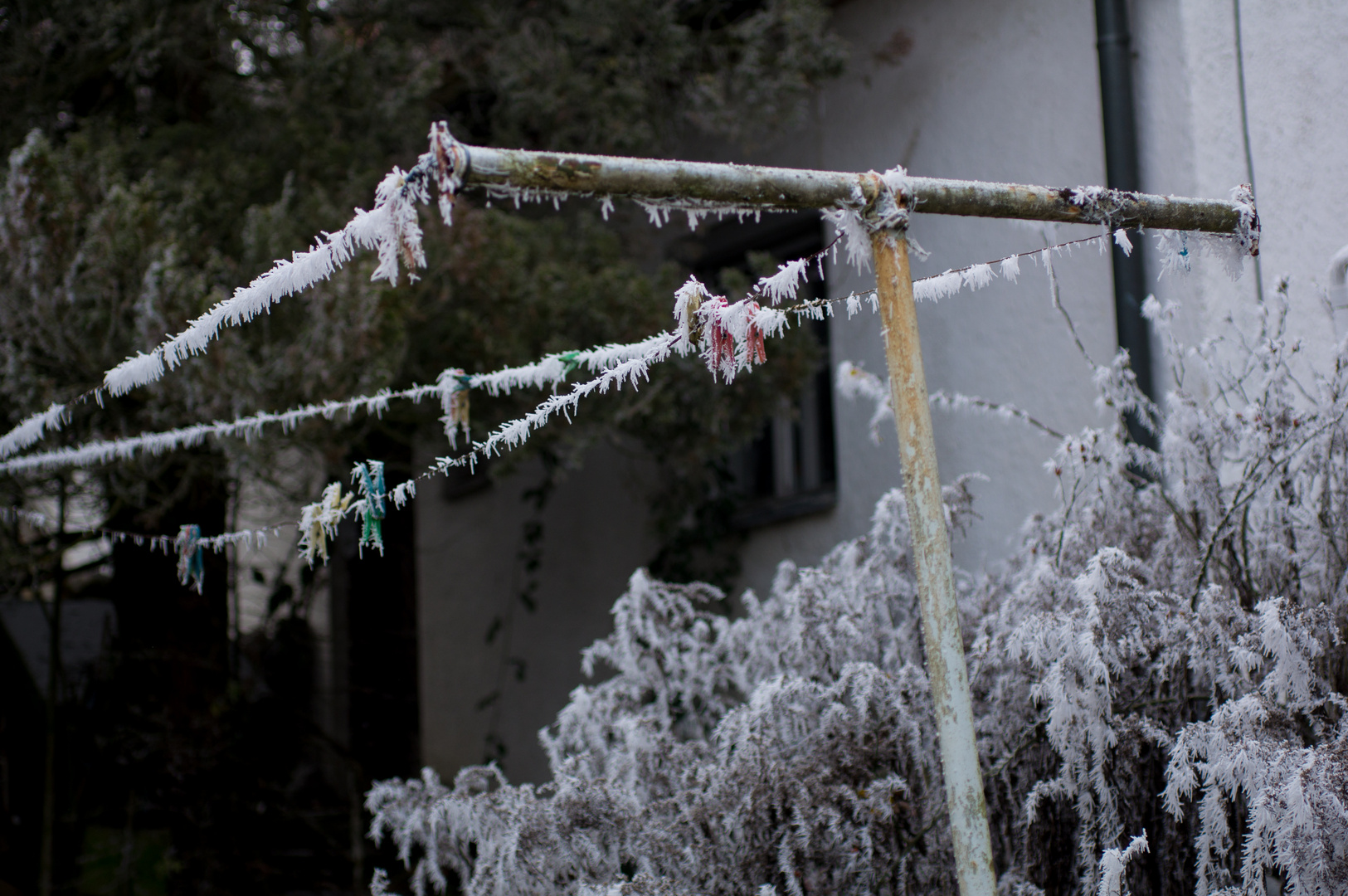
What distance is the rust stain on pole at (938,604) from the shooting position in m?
1.96

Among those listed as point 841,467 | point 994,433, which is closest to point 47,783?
point 841,467

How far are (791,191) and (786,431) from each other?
14.6 ft

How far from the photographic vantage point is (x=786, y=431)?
6.45 meters

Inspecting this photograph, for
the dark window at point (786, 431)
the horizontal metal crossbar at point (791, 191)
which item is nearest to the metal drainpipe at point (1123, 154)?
the dark window at point (786, 431)

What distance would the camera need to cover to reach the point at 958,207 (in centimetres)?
215

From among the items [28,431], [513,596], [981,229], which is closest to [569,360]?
[28,431]

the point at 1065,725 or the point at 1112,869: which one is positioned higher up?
the point at 1065,725

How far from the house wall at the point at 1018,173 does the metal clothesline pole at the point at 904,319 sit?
1.60 m

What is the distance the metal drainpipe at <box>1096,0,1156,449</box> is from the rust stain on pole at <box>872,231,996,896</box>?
8.81 feet

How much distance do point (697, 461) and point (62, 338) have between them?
2687 millimetres

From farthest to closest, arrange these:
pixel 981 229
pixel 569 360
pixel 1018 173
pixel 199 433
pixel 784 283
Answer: pixel 981 229, pixel 1018 173, pixel 199 433, pixel 569 360, pixel 784 283

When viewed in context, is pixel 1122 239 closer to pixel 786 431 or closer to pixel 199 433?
pixel 199 433

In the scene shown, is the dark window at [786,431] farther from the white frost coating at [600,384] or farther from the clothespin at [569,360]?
the white frost coating at [600,384]

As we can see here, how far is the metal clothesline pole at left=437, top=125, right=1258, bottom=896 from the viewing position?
6.21 feet
